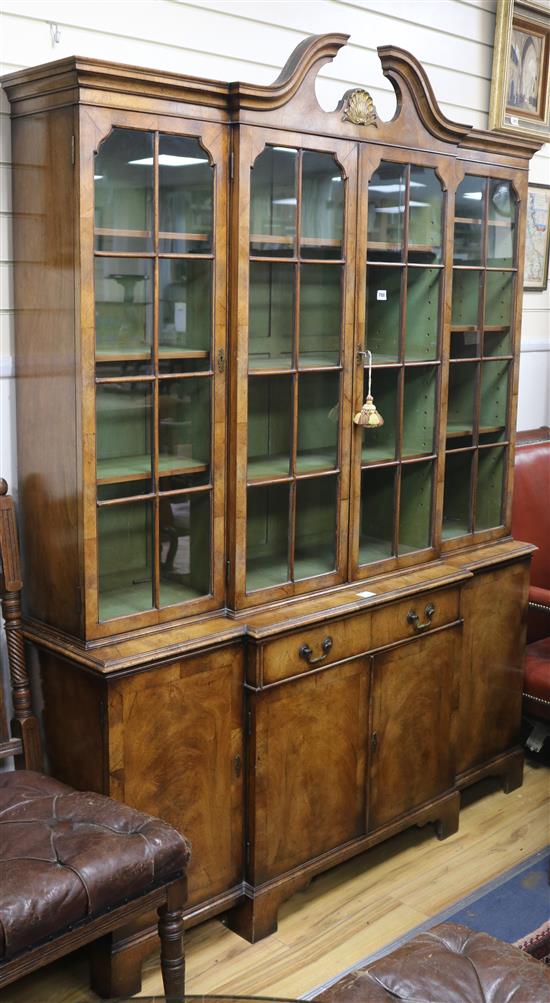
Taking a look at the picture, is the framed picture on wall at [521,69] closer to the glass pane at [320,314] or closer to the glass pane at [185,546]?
the glass pane at [320,314]

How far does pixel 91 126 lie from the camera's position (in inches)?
86.9

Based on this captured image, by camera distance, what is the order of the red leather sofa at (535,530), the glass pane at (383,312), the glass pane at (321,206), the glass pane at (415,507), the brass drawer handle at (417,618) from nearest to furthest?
the glass pane at (321,206), the glass pane at (383,312), the brass drawer handle at (417,618), the glass pane at (415,507), the red leather sofa at (535,530)

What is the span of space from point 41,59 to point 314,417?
1.11 metres

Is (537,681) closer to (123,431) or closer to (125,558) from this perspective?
(125,558)

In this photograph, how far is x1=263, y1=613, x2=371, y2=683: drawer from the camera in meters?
2.66

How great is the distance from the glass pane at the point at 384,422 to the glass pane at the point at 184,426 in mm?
566

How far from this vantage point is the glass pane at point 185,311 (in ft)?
8.04

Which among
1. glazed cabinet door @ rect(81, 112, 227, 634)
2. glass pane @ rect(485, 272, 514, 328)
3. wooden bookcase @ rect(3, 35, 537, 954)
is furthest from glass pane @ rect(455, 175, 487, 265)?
glazed cabinet door @ rect(81, 112, 227, 634)

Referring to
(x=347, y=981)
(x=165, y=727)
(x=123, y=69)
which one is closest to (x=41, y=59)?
(x=123, y=69)

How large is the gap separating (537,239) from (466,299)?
106 cm

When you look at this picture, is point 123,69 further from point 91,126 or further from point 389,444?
point 389,444

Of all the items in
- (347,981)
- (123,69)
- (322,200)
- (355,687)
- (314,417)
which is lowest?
(347,981)

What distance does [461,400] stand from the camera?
3.37m

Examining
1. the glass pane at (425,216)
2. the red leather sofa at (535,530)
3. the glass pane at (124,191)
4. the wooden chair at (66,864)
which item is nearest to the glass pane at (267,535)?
the wooden chair at (66,864)
